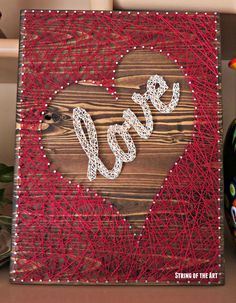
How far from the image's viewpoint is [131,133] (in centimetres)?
75

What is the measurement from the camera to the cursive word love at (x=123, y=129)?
75cm

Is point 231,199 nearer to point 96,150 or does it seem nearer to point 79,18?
point 96,150

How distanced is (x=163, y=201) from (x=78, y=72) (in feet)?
0.86

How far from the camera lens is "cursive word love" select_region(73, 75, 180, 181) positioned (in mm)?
746

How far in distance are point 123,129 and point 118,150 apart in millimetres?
37

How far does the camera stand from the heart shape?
2.44 ft

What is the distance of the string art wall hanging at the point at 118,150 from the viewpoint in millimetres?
734

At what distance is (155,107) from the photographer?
76cm

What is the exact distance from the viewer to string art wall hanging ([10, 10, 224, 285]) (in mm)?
734

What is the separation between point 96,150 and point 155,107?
12 centimetres
